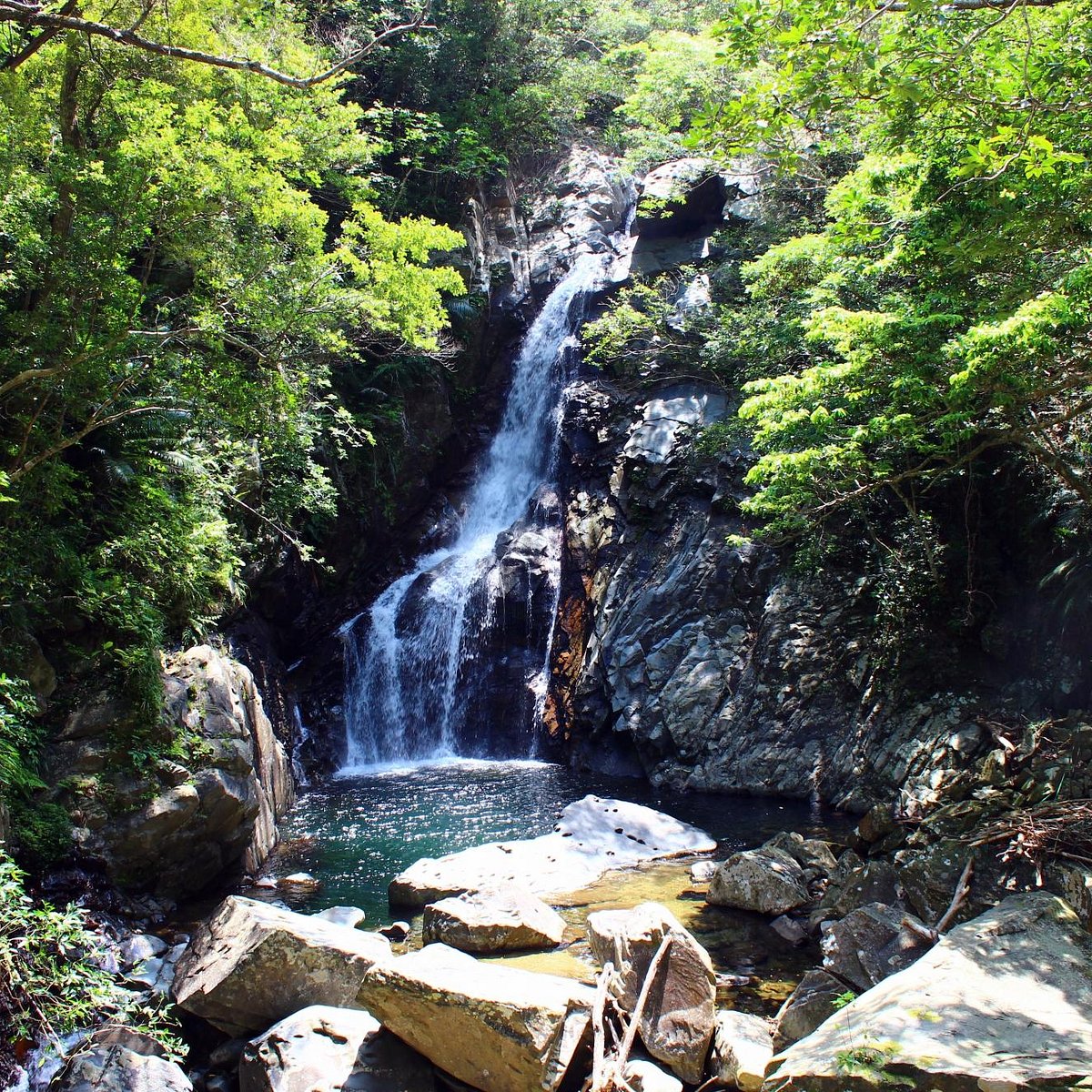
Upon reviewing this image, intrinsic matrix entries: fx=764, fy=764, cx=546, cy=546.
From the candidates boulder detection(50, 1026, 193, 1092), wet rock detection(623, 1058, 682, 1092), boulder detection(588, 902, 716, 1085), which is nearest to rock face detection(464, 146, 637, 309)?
boulder detection(588, 902, 716, 1085)

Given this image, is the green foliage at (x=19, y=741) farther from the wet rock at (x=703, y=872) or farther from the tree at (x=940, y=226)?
the tree at (x=940, y=226)

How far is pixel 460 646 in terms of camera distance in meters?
17.0

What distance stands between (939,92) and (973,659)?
27.5ft

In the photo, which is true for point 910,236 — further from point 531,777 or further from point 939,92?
point 531,777

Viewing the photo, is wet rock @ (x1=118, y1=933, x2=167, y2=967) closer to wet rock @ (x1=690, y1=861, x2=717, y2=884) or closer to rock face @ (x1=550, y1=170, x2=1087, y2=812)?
wet rock @ (x1=690, y1=861, x2=717, y2=884)

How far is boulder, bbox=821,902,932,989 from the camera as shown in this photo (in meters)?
5.19

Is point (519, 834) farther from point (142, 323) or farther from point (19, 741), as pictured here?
point (142, 323)

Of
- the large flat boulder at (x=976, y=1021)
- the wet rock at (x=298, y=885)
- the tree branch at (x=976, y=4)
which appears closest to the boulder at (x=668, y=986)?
the large flat boulder at (x=976, y=1021)

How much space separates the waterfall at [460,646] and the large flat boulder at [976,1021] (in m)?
12.2

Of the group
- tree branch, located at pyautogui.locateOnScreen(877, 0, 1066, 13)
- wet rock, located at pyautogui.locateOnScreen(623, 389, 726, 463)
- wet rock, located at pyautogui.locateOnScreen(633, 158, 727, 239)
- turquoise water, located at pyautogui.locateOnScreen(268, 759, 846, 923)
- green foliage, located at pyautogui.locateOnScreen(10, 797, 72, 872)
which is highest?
wet rock, located at pyautogui.locateOnScreen(633, 158, 727, 239)

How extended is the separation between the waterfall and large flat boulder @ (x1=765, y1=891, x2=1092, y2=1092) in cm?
1219

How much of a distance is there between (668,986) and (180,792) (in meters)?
5.17

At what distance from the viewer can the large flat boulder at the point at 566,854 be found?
7.92 m

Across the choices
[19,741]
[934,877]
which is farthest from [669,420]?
[19,741]
